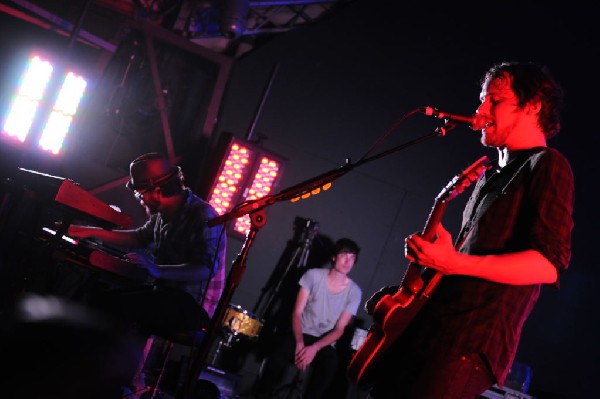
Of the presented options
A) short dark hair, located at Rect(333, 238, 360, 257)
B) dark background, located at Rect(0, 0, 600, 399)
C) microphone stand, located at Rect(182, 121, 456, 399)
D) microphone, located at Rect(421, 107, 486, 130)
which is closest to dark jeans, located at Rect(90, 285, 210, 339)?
microphone stand, located at Rect(182, 121, 456, 399)

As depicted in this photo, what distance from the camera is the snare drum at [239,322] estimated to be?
532cm

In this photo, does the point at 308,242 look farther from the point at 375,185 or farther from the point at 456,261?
the point at 456,261

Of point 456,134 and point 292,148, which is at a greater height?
point 456,134

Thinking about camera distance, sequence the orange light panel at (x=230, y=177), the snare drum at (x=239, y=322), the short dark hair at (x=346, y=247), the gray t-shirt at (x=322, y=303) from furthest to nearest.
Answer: the orange light panel at (x=230, y=177), the short dark hair at (x=346, y=247), the gray t-shirt at (x=322, y=303), the snare drum at (x=239, y=322)

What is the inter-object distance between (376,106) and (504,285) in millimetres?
6005

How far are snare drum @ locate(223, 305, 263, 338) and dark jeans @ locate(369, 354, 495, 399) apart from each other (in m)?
3.82

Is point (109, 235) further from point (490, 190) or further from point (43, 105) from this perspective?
point (490, 190)

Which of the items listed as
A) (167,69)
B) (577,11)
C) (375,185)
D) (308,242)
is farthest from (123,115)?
(577,11)

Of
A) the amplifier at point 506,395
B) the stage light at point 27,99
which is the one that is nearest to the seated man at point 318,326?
the amplifier at point 506,395

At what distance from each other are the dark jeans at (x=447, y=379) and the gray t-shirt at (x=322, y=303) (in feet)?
13.8

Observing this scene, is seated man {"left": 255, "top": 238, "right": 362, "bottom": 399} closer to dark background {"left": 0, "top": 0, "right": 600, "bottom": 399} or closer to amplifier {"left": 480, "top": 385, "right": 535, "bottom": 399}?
dark background {"left": 0, "top": 0, "right": 600, "bottom": 399}

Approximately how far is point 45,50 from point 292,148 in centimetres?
407

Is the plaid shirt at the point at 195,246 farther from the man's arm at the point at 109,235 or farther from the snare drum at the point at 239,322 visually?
the snare drum at the point at 239,322

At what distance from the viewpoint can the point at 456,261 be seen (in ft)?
5.32
